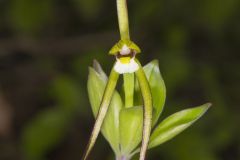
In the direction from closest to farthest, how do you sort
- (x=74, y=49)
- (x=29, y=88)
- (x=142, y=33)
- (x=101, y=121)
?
1. (x=101, y=121)
2. (x=142, y=33)
3. (x=74, y=49)
4. (x=29, y=88)

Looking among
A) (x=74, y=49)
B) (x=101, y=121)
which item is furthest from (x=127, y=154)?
(x=74, y=49)

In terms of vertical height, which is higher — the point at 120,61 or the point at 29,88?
the point at 120,61

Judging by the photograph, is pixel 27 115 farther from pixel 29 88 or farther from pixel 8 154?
pixel 8 154

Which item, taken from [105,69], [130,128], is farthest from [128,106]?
[105,69]

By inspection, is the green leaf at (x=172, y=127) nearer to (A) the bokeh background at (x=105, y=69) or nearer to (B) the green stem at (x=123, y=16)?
(B) the green stem at (x=123, y=16)

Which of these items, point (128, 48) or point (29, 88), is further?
point (29, 88)

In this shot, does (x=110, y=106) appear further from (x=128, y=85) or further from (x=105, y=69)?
(x=105, y=69)

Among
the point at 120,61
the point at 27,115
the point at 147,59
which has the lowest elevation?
the point at 27,115
